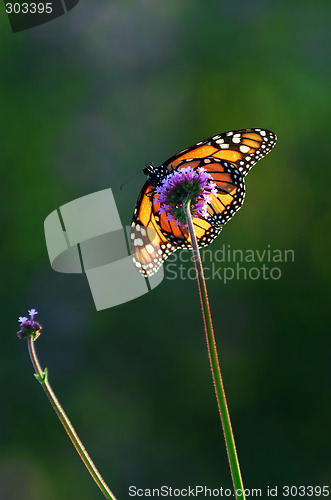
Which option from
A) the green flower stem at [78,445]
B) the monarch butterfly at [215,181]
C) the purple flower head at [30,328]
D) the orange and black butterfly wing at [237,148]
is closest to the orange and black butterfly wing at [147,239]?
the monarch butterfly at [215,181]

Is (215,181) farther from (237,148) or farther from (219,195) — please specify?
(237,148)

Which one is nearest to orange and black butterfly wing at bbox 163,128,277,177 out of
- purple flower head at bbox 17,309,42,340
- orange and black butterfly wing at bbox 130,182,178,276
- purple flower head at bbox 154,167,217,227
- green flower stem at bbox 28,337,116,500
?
orange and black butterfly wing at bbox 130,182,178,276

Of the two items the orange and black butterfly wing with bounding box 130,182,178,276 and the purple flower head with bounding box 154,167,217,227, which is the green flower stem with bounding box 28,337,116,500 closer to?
the purple flower head with bounding box 154,167,217,227

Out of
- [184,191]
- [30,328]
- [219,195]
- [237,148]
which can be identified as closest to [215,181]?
[219,195]

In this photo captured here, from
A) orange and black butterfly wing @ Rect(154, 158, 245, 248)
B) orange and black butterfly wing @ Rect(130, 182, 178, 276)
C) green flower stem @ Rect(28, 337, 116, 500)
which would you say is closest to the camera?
green flower stem @ Rect(28, 337, 116, 500)

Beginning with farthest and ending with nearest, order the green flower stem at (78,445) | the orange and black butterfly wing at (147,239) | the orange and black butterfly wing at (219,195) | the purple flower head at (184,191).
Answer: the orange and black butterfly wing at (147,239), the orange and black butterfly wing at (219,195), the purple flower head at (184,191), the green flower stem at (78,445)

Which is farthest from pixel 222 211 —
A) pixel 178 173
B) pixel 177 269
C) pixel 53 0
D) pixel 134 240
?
pixel 53 0

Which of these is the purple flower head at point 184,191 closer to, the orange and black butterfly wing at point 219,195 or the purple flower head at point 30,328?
the purple flower head at point 30,328
